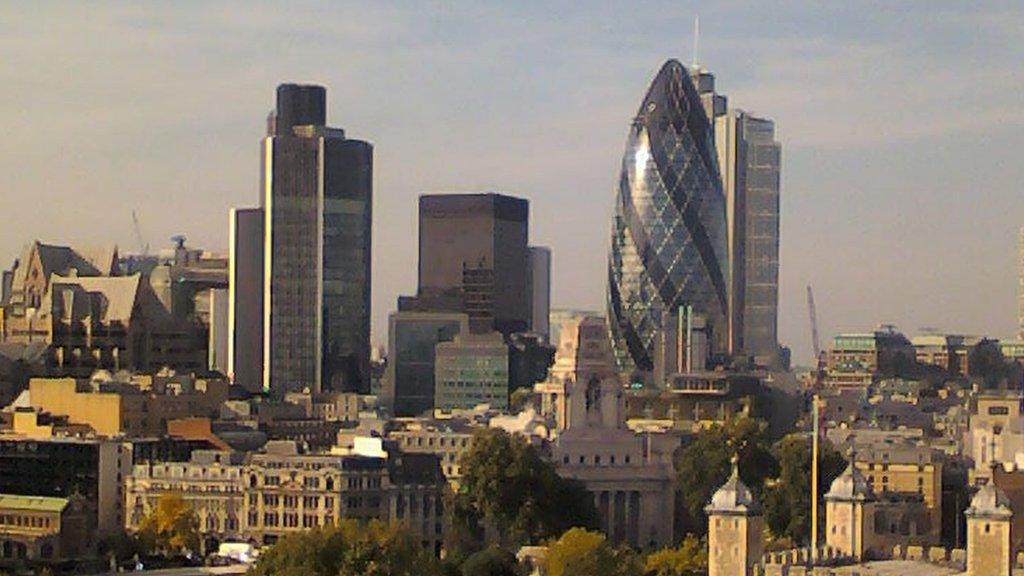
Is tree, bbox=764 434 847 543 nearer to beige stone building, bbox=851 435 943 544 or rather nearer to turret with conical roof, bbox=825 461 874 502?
beige stone building, bbox=851 435 943 544

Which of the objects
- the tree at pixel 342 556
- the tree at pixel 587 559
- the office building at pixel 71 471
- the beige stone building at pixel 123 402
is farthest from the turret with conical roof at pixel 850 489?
the beige stone building at pixel 123 402

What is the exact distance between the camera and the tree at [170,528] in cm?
11438

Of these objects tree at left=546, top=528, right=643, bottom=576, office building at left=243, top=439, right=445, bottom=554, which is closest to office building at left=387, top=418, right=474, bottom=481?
office building at left=243, top=439, right=445, bottom=554

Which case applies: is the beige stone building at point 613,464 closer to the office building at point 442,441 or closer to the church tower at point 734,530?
the office building at point 442,441

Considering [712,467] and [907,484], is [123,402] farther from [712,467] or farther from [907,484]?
[907,484]

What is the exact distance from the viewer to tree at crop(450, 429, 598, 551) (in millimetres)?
121812

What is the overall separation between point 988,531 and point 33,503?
4450 centimetres

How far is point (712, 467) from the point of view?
5359 inches

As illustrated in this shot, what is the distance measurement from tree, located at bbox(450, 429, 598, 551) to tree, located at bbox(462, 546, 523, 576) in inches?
572

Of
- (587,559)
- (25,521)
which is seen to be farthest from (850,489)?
(25,521)

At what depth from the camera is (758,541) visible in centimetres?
8775

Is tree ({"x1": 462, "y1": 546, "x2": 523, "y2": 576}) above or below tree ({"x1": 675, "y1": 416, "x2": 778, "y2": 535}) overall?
below

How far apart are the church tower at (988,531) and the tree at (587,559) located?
852 inches

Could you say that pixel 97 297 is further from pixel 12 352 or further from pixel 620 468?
pixel 620 468
